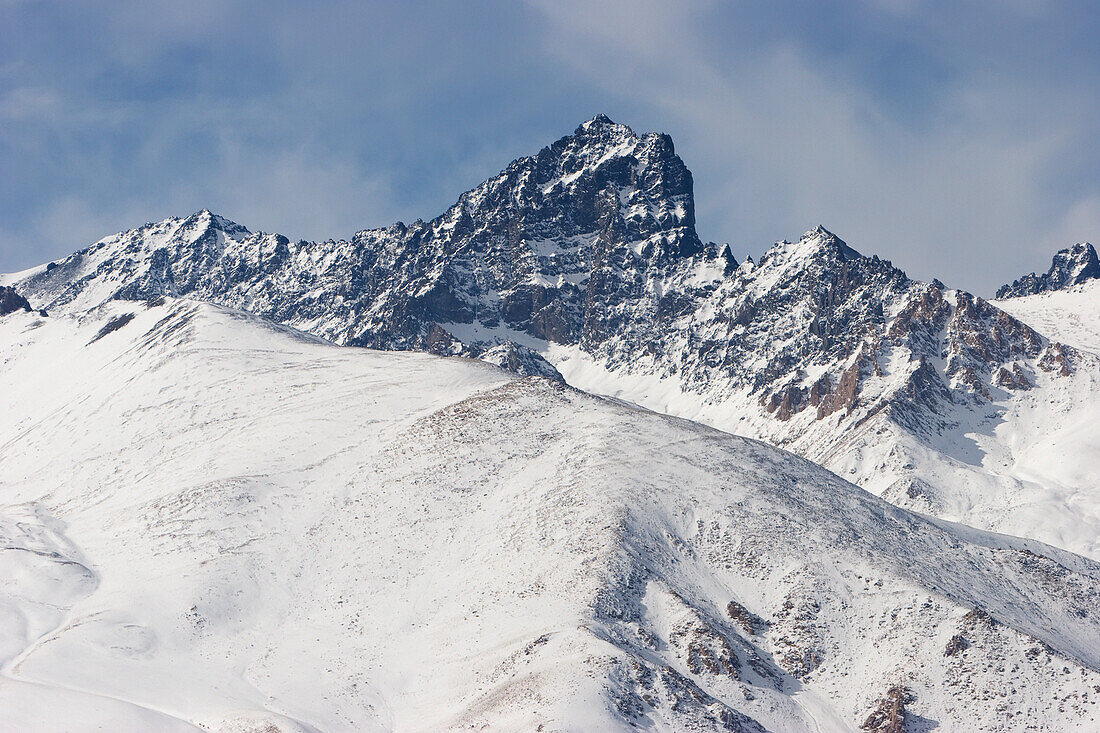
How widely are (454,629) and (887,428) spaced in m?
116

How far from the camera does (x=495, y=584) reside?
259 ft

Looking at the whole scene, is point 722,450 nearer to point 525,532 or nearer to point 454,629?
point 525,532

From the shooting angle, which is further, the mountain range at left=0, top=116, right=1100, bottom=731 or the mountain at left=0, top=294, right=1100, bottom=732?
the mountain range at left=0, top=116, right=1100, bottom=731

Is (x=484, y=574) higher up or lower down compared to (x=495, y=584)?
higher up

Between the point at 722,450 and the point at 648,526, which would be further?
the point at 722,450

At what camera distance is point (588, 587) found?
75750mm

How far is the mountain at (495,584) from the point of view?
6519cm

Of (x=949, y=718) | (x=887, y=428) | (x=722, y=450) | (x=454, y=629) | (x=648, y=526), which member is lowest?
(x=949, y=718)

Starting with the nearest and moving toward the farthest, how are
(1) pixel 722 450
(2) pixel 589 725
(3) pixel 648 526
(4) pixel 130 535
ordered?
(2) pixel 589 725 → (3) pixel 648 526 → (4) pixel 130 535 → (1) pixel 722 450

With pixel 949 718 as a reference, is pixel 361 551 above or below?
Result: above

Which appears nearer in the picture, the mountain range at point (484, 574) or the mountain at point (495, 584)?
the mountain at point (495, 584)

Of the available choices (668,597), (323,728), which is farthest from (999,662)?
(323,728)

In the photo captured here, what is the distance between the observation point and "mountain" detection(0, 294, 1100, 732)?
65188 millimetres

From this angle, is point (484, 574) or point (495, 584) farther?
point (484, 574)
